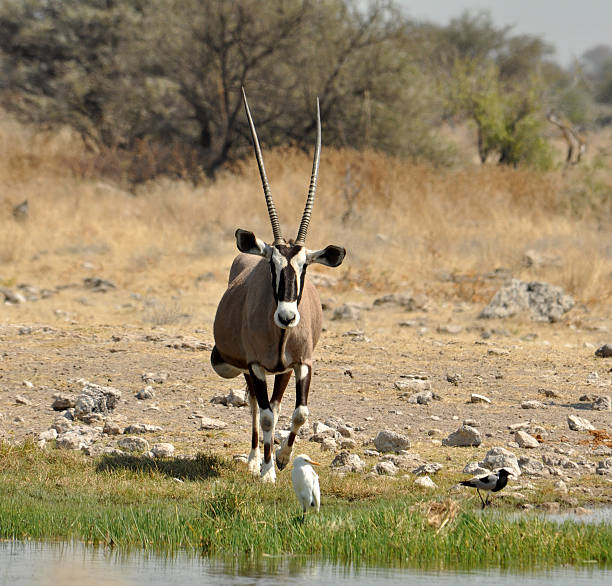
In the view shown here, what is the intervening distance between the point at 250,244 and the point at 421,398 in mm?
4064

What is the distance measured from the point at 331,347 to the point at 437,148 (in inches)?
622

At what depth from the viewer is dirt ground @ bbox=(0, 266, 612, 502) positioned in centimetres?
1017

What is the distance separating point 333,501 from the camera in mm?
7828

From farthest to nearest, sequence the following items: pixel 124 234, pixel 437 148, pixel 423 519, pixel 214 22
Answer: pixel 437 148 → pixel 214 22 → pixel 124 234 → pixel 423 519

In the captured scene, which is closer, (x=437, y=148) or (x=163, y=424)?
(x=163, y=424)

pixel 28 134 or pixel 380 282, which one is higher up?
pixel 28 134

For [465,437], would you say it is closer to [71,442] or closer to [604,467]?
[604,467]

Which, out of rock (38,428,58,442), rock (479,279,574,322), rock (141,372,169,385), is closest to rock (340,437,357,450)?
rock (38,428,58,442)

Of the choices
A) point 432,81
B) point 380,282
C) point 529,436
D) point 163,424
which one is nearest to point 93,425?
point 163,424

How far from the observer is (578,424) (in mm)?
10344

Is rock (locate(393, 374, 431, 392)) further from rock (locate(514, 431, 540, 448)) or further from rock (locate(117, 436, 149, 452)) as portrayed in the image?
rock (locate(117, 436, 149, 452))

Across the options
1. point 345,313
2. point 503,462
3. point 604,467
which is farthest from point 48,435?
point 345,313

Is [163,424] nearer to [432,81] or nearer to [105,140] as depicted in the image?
[105,140]

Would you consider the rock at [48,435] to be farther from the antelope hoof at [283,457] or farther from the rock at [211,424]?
the antelope hoof at [283,457]
